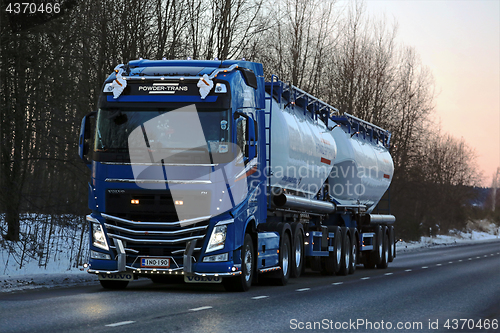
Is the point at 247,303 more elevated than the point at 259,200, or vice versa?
the point at 259,200

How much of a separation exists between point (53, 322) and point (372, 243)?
55.4ft

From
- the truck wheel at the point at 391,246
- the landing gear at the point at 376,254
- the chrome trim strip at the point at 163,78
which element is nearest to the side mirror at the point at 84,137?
the chrome trim strip at the point at 163,78

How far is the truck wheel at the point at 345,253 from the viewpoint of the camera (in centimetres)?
2108

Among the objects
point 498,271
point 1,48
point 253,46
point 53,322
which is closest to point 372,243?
point 498,271

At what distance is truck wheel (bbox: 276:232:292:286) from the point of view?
52.5ft

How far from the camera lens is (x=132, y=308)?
35.2 feet

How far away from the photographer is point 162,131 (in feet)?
42.2

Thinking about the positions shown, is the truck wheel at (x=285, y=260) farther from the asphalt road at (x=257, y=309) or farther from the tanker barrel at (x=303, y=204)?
the tanker barrel at (x=303, y=204)

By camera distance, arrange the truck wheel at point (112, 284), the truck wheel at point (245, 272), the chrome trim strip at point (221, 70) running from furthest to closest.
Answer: the truck wheel at point (112, 284), the truck wheel at point (245, 272), the chrome trim strip at point (221, 70)

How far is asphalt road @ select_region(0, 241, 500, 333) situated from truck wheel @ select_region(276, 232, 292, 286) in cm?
28

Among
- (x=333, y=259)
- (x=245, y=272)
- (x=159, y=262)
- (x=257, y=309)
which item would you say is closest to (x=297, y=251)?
(x=333, y=259)

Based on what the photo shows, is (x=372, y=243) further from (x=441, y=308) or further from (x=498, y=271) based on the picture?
(x=441, y=308)

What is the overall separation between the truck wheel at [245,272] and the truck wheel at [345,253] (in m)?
7.34

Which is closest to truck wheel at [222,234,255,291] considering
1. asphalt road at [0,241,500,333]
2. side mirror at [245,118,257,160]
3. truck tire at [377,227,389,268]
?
asphalt road at [0,241,500,333]
